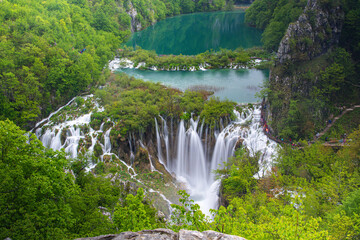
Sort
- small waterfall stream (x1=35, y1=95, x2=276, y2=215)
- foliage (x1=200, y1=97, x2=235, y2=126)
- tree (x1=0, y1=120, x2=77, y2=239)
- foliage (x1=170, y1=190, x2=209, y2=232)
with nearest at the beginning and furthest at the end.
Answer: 1. tree (x1=0, y1=120, x2=77, y2=239)
2. foliage (x1=170, y1=190, x2=209, y2=232)
3. small waterfall stream (x1=35, y1=95, x2=276, y2=215)
4. foliage (x1=200, y1=97, x2=235, y2=126)

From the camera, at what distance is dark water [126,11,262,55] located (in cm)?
8162

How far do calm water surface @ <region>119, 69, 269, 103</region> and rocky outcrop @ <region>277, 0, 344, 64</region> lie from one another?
7211mm

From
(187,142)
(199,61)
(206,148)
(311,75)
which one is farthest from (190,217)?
(199,61)

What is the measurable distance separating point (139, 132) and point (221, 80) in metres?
23.6

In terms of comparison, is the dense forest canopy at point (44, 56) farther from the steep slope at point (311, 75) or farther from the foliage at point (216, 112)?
the steep slope at point (311, 75)

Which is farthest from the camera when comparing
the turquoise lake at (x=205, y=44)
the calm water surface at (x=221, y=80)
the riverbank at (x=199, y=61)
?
the riverbank at (x=199, y=61)

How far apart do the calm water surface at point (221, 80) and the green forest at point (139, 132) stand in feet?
12.0

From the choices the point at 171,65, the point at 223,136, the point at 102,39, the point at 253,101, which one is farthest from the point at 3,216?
the point at 102,39

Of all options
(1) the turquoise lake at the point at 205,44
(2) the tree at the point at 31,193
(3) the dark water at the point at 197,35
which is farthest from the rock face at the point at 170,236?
(3) the dark water at the point at 197,35

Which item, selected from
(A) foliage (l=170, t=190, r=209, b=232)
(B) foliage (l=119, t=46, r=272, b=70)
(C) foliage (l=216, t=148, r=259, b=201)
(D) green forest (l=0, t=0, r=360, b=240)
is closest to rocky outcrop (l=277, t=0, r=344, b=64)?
(D) green forest (l=0, t=0, r=360, b=240)

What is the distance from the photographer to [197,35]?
311 feet

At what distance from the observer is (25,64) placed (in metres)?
44.7

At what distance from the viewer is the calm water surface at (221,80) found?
47500 mm

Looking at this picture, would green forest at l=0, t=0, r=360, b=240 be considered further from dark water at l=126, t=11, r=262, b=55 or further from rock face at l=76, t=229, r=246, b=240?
dark water at l=126, t=11, r=262, b=55
